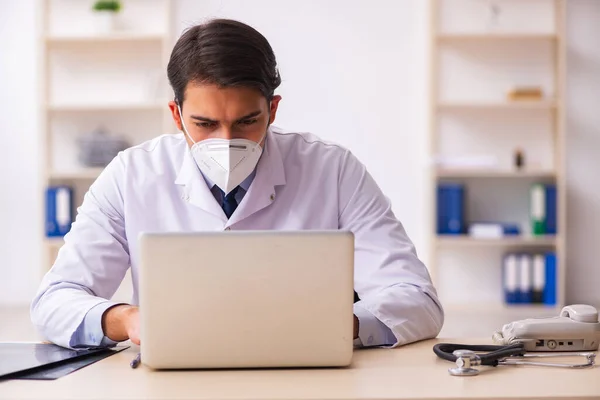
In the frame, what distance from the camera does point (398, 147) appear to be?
5.16 metres

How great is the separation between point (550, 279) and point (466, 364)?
3876mm

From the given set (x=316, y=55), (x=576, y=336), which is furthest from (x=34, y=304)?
(x=316, y=55)

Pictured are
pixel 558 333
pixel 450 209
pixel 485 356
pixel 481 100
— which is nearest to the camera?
pixel 485 356

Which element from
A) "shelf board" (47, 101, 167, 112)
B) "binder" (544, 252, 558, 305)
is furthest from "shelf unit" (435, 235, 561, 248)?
"shelf board" (47, 101, 167, 112)

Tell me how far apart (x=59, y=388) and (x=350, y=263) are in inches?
17.2

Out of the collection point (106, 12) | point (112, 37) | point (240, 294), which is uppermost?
point (106, 12)

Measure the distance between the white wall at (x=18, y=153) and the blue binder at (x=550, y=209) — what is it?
316cm

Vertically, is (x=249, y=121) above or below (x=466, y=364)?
above

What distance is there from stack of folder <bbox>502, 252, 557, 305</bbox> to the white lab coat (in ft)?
10.6

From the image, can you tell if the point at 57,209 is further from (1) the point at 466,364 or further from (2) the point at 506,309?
(1) the point at 466,364

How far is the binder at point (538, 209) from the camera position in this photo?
4867 millimetres

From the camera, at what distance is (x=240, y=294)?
115cm

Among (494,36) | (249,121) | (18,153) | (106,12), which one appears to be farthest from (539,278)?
(249,121)

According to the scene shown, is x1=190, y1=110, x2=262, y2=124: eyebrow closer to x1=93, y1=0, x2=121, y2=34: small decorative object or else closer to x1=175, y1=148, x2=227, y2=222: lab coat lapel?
x1=175, y1=148, x2=227, y2=222: lab coat lapel
